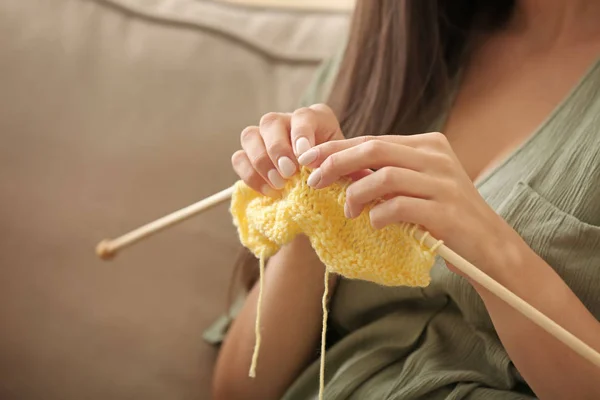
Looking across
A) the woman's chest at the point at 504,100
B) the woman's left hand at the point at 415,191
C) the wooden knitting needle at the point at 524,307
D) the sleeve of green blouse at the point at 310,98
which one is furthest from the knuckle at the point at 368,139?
the sleeve of green blouse at the point at 310,98

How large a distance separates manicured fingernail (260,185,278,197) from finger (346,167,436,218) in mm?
112

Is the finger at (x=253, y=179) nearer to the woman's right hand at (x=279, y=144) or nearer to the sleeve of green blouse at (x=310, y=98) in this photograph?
the woman's right hand at (x=279, y=144)

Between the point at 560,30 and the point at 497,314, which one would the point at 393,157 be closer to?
the point at 497,314

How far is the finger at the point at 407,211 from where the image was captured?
1.72 feet

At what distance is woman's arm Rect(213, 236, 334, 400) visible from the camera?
0.78m

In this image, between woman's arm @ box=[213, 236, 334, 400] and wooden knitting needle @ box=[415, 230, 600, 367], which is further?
woman's arm @ box=[213, 236, 334, 400]

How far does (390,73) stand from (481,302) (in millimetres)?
296

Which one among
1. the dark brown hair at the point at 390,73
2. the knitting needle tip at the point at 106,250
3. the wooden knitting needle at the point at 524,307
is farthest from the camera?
the dark brown hair at the point at 390,73

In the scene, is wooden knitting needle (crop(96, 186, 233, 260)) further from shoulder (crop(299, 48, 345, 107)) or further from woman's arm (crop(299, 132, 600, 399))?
shoulder (crop(299, 48, 345, 107))

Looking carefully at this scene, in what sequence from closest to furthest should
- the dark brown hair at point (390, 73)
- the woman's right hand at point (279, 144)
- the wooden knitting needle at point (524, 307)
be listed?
the wooden knitting needle at point (524, 307)
the woman's right hand at point (279, 144)
the dark brown hair at point (390, 73)

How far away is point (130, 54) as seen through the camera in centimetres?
92

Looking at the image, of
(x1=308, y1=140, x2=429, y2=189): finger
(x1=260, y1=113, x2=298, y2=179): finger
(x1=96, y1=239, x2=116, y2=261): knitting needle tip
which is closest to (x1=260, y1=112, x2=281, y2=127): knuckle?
(x1=260, y1=113, x2=298, y2=179): finger

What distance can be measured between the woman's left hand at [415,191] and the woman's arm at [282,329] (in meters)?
0.24

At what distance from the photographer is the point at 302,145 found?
0.58 meters
